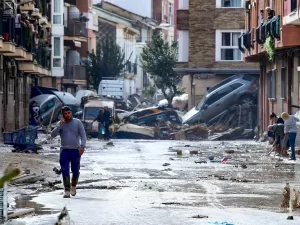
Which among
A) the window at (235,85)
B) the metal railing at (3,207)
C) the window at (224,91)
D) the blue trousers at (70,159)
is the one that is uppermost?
the window at (235,85)

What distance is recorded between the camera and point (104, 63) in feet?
297

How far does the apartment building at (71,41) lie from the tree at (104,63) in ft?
3.07

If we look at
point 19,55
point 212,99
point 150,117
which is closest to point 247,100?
point 212,99

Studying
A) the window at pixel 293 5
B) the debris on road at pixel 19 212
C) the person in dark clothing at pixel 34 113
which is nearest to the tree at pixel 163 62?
the person in dark clothing at pixel 34 113

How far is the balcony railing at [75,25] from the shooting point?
79.9 metres

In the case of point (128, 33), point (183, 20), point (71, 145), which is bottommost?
point (71, 145)

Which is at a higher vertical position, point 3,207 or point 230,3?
point 230,3

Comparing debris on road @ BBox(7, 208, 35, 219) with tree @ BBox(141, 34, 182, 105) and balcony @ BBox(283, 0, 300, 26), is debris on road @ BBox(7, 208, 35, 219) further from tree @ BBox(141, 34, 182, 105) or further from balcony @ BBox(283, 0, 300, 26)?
tree @ BBox(141, 34, 182, 105)

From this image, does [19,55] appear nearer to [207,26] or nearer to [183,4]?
[207,26]

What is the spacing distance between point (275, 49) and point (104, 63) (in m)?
50.8

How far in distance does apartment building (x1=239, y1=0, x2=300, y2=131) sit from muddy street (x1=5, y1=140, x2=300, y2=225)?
7637mm

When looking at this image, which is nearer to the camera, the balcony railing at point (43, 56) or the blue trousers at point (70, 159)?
the blue trousers at point (70, 159)

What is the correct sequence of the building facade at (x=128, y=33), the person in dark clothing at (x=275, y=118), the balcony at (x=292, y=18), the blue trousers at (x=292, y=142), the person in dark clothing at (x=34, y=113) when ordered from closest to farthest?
the blue trousers at (x=292, y=142), the balcony at (x=292, y=18), the person in dark clothing at (x=275, y=118), the person in dark clothing at (x=34, y=113), the building facade at (x=128, y=33)

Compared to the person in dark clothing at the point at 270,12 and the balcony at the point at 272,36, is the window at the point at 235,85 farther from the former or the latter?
the person in dark clothing at the point at 270,12
